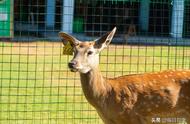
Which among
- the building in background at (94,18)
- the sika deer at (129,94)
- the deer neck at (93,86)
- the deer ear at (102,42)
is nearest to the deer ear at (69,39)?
the sika deer at (129,94)

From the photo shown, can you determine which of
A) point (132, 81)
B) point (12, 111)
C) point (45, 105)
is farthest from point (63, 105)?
point (132, 81)

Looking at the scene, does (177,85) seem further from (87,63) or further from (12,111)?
(12,111)

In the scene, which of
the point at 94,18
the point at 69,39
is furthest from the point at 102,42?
the point at 94,18

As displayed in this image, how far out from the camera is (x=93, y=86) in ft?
26.6

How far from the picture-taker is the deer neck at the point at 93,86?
26.5ft

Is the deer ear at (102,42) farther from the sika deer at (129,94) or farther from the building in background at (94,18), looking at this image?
the building in background at (94,18)

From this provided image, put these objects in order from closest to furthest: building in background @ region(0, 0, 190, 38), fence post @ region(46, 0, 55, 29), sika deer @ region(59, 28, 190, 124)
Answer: sika deer @ region(59, 28, 190, 124), fence post @ region(46, 0, 55, 29), building in background @ region(0, 0, 190, 38)

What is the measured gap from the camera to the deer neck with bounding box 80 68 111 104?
8078mm

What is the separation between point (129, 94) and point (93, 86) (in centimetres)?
50

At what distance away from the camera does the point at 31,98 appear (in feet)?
38.6

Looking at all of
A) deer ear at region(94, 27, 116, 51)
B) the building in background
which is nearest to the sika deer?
deer ear at region(94, 27, 116, 51)

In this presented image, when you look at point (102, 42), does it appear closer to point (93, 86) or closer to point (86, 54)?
point (86, 54)

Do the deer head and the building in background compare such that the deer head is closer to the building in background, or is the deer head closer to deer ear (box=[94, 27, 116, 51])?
deer ear (box=[94, 27, 116, 51])

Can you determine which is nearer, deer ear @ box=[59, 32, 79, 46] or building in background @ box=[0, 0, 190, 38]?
deer ear @ box=[59, 32, 79, 46]
